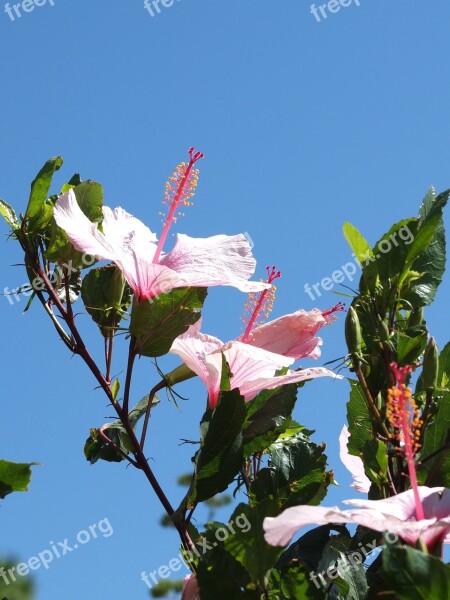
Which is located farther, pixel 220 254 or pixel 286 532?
pixel 220 254

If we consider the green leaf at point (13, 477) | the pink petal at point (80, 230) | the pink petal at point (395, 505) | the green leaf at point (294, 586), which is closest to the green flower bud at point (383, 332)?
the pink petal at point (395, 505)

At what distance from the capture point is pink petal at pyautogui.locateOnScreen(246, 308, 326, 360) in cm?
203

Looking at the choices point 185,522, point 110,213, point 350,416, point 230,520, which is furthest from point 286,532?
point 110,213

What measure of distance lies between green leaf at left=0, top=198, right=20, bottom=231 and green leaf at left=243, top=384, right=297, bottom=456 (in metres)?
0.75

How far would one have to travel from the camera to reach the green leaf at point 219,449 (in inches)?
69.5

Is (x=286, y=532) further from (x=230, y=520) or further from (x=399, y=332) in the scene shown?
(x=399, y=332)

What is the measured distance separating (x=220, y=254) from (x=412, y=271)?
1.47ft

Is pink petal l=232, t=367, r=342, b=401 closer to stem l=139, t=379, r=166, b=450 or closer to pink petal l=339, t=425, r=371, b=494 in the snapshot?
stem l=139, t=379, r=166, b=450

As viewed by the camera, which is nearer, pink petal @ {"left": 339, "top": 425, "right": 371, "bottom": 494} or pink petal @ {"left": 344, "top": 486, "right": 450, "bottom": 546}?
pink petal @ {"left": 344, "top": 486, "right": 450, "bottom": 546}

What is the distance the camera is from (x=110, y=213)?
209cm

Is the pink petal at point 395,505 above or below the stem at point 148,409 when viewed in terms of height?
below

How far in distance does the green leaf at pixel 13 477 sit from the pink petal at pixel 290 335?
0.64 m

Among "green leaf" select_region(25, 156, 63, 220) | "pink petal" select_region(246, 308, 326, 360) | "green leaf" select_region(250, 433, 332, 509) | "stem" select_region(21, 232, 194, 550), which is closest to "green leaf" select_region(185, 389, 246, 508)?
"stem" select_region(21, 232, 194, 550)

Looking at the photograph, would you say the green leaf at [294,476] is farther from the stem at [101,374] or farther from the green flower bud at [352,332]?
the green flower bud at [352,332]
